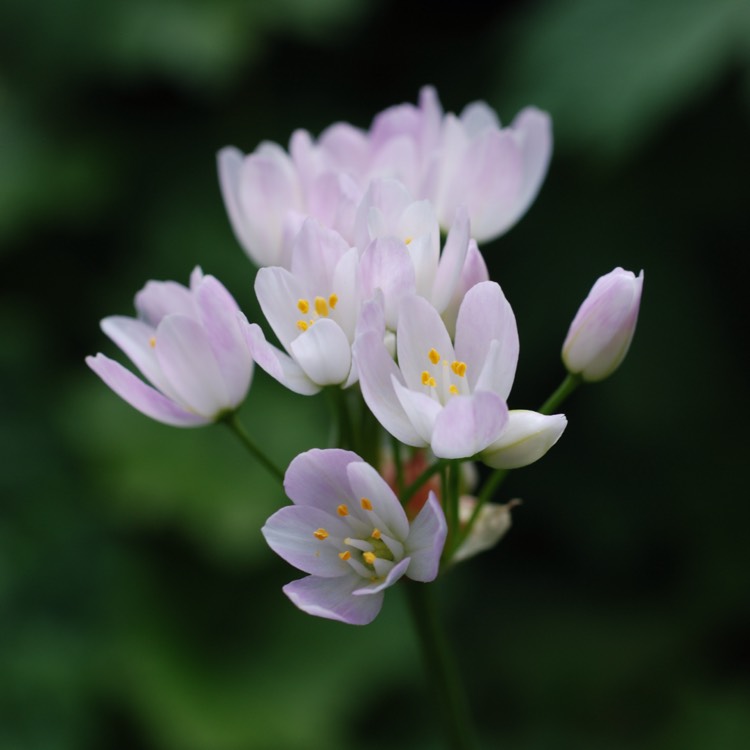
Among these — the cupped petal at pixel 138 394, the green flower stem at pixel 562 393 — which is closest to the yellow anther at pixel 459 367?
the green flower stem at pixel 562 393

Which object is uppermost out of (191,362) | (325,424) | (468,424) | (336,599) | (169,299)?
(325,424)

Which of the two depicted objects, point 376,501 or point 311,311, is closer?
point 376,501

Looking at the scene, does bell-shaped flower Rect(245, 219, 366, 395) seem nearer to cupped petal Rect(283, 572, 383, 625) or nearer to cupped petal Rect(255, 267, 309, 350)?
cupped petal Rect(255, 267, 309, 350)

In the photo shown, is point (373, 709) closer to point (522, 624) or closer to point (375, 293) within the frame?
point (522, 624)

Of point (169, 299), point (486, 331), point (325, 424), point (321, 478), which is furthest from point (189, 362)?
point (325, 424)

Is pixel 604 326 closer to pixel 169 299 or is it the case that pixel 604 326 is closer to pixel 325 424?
pixel 169 299

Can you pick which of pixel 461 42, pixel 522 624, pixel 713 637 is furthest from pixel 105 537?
pixel 461 42

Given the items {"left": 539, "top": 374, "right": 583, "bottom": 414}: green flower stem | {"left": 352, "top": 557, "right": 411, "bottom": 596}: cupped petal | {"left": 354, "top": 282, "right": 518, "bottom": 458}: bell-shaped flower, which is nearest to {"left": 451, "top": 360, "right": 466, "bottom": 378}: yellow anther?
{"left": 354, "top": 282, "right": 518, "bottom": 458}: bell-shaped flower
